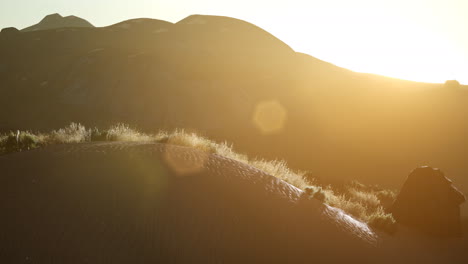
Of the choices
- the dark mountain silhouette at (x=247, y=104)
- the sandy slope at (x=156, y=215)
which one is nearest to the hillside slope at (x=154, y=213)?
the sandy slope at (x=156, y=215)

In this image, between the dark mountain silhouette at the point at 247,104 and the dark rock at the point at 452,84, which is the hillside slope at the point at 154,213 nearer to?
the dark mountain silhouette at the point at 247,104

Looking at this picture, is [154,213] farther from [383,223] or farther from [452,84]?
[452,84]

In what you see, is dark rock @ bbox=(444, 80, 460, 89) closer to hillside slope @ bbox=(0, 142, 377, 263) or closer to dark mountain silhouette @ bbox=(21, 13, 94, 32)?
hillside slope @ bbox=(0, 142, 377, 263)

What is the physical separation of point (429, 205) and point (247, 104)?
36619 millimetres

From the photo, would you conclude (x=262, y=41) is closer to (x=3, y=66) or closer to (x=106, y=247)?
(x=3, y=66)

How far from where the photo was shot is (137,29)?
3238 inches

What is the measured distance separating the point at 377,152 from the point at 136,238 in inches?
1364

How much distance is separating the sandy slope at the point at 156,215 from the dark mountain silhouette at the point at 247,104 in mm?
19088

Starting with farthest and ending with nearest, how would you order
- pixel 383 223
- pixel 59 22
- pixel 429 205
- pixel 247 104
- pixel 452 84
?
1. pixel 59 22
2. pixel 452 84
3. pixel 247 104
4. pixel 429 205
5. pixel 383 223

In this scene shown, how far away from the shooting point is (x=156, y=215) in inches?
192

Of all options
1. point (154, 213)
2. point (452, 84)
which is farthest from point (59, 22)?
point (154, 213)

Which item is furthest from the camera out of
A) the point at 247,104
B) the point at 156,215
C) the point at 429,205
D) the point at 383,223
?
the point at 247,104

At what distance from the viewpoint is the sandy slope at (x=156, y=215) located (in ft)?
14.4

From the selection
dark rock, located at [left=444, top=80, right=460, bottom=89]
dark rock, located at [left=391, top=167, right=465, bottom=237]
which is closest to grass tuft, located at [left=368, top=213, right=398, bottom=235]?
dark rock, located at [left=391, top=167, right=465, bottom=237]
